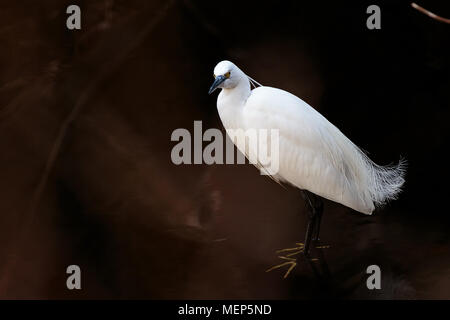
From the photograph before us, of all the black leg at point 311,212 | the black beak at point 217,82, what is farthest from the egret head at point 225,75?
the black leg at point 311,212

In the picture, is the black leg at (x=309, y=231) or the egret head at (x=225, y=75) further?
the black leg at (x=309, y=231)

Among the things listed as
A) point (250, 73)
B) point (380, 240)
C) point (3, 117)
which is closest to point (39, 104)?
point (3, 117)

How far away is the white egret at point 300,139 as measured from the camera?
102 inches

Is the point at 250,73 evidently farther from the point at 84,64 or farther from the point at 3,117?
the point at 3,117

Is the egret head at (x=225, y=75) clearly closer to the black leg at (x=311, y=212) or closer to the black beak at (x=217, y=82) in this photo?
the black beak at (x=217, y=82)

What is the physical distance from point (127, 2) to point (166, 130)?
774 mm

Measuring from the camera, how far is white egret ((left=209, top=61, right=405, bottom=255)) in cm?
259

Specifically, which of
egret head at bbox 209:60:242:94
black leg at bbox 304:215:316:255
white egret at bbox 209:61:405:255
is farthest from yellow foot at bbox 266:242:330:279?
egret head at bbox 209:60:242:94

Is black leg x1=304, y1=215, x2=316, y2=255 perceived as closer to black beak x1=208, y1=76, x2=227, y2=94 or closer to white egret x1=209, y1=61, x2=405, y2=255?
white egret x1=209, y1=61, x2=405, y2=255

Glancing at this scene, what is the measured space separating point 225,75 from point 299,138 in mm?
418

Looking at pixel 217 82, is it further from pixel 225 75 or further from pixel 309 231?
pixel 309 231

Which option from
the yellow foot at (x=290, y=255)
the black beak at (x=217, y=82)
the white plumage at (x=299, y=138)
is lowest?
the yellow foot at (x=290, y=255)

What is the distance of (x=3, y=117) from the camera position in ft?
11.3

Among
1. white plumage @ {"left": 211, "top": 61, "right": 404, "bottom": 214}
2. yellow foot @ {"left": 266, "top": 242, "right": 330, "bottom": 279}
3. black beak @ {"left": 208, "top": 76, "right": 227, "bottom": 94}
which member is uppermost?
black beak @ {"left": 208, "top": 76, "right": 227, "bottom": 94}
